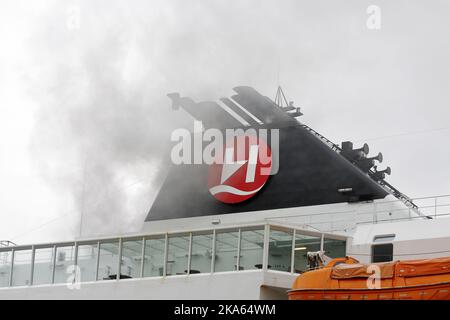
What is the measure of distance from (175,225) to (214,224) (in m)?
1.92

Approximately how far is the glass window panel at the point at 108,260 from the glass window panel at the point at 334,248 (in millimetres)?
5590

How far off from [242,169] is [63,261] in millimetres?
5480

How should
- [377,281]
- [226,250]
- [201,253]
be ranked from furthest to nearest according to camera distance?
1. [201,253]
2. [226,250]
3. [377,281]

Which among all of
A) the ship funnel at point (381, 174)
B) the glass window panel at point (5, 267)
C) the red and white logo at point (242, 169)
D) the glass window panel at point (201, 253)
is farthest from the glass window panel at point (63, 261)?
the ship funnel at point (381, 174)

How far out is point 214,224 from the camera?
23.1m

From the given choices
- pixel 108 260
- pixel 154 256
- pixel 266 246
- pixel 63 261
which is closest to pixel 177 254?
pixel 154 256

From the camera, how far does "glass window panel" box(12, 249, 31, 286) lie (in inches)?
973

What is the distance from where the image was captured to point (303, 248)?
21.2 meters

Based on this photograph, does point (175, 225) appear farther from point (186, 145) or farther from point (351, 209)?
point (351, 209)

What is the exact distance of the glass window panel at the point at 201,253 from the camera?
21.5m

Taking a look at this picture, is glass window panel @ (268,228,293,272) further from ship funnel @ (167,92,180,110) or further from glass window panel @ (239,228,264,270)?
ship funnel @ (167,92,180,110)

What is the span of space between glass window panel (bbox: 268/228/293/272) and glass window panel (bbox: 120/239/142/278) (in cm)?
382

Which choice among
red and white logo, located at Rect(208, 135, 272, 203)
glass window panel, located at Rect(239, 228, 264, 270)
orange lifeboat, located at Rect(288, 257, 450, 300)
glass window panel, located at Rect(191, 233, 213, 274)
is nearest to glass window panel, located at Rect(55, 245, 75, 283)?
glass window panel, located at Rect(191, 233, 213, 274)

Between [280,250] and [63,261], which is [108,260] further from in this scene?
[280,250]
